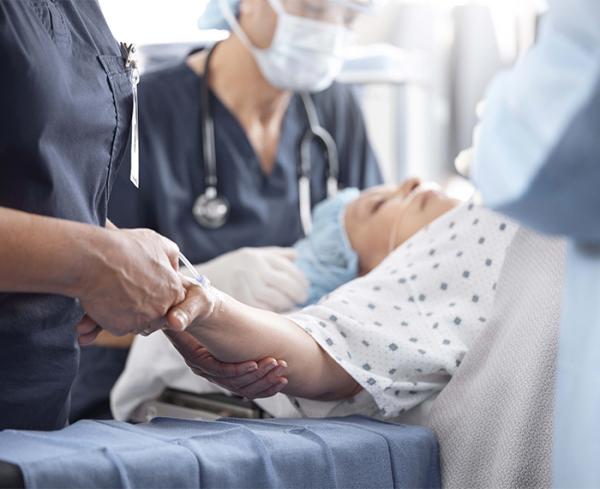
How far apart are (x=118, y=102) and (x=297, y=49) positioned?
3.41 feet

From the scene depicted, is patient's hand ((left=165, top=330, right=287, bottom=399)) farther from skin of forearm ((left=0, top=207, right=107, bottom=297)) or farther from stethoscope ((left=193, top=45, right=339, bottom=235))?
stethoscope ((left=193, top=45, right=339, bottom=235))

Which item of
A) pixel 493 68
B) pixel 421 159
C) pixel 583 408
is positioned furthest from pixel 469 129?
pixel 583 408

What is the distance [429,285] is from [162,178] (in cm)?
88

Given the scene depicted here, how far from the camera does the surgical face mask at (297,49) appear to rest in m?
2.26

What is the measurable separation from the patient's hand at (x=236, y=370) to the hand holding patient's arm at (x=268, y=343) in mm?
13

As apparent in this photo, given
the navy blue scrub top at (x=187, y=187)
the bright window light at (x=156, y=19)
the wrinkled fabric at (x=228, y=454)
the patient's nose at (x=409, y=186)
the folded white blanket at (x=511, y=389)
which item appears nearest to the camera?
the wrinkled fabric at (x=228, y=454)

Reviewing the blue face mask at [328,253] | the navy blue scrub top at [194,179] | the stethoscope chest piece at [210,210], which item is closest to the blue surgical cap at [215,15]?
the navy blue scrub top at [194,179]

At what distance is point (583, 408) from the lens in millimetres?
947

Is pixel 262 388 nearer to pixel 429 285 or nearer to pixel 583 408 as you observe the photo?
pixel 429 285

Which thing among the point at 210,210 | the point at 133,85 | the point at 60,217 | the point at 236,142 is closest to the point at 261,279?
the point at 210,210

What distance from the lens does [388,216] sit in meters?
1.93

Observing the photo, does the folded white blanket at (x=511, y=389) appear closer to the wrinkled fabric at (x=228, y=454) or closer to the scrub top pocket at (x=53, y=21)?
the wrinkled fabric at (x=228, y=454)

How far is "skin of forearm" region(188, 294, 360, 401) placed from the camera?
1.29 metres

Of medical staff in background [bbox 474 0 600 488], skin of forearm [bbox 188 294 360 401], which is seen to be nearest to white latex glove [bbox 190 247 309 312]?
skin of forearm [bbox 188 294 360 401]
